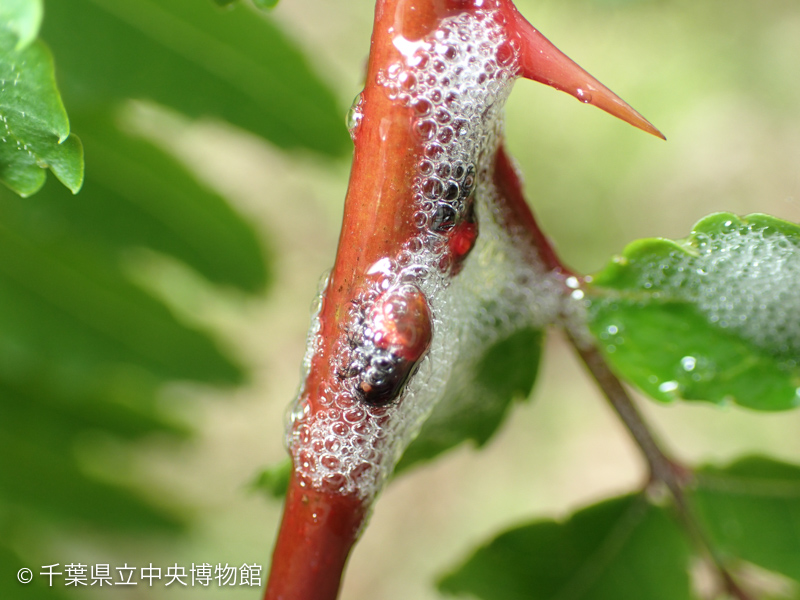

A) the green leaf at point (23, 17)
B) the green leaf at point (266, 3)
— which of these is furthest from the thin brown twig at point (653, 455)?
the green leaf at point (23, 17)

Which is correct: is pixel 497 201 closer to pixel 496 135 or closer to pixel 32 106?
pixel 496 135

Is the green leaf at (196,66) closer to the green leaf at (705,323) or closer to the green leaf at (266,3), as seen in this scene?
the green leaf at (266,3)

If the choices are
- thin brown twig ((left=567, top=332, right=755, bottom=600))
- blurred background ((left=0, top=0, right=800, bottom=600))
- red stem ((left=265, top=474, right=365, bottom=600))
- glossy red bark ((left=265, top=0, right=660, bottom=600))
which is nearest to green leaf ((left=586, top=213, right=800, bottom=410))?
thin brown twig ((left=567, top=332, right=755, bottom=600))

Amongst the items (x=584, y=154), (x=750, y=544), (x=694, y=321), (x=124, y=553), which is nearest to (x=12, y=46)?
(x=694, y=321)

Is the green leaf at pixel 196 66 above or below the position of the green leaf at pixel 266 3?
above

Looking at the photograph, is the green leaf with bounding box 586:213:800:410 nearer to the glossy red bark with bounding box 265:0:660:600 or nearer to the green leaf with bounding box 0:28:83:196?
the glossy red bark with bounding box 265:0:660:600

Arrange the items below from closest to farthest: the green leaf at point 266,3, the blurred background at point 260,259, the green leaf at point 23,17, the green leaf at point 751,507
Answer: the green leaf at point 23,17
the green leaf at point 266,3
the green leaf at point 751,507
the blurred background at point 260,259
